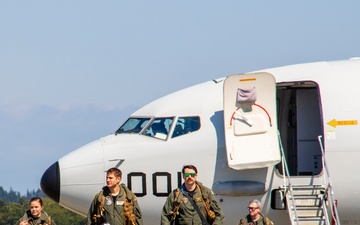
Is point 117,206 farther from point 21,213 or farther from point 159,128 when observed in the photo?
point 21,213

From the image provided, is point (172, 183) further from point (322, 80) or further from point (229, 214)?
point (322, 80)

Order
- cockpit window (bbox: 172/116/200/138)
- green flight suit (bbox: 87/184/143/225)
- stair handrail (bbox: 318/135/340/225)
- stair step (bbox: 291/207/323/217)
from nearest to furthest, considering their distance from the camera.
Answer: green flight suit (bbox: 87/184/143/225) < stair handrail (bbox: 318/135/340/225) < stair step (bbox: 291/207/323/217) < cockpit window (bbox: 172/116/200/138)

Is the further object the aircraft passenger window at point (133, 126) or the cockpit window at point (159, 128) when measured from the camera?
the aircraft passenger window at point (133, 126)

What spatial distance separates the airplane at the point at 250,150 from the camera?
28.8 m

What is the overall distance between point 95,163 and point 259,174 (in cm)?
379

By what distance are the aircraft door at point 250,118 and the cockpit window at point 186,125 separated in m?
0.85

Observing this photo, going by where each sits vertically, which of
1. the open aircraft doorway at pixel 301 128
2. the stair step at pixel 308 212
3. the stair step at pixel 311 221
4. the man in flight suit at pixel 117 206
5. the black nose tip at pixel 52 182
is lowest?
the stair step at pixel 311 221

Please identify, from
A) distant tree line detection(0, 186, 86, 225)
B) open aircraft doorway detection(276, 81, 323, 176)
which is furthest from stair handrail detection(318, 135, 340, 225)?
distant tree line detection(0, 186, 86, 225)

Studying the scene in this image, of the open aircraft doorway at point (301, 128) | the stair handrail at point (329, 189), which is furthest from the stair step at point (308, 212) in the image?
the open aircraft doorway at point (301, 128)

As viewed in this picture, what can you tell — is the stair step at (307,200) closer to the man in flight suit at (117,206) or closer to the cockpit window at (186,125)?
the cockpit window at (186,125)

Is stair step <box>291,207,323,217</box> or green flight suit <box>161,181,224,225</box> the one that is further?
stair step <box>291,207,323,217</box>

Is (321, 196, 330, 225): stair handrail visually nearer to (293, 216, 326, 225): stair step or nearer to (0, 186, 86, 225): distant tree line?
(293, 216, 326, 225): stair step

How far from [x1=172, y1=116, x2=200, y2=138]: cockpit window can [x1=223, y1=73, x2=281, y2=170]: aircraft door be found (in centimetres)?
85

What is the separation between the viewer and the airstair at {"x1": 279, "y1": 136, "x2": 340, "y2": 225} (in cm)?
2869
